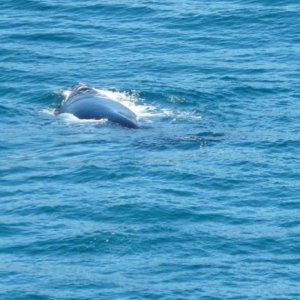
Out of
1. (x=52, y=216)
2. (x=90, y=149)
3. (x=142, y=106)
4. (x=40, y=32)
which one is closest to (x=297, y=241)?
(x=52, y=216)

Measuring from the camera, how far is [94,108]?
56500mm

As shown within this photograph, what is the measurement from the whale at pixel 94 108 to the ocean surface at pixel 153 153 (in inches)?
18.4

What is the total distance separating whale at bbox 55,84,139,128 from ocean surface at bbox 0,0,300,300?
1.54 feet

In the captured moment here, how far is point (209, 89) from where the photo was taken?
59875 millimetres

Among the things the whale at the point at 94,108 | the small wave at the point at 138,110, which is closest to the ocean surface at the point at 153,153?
the small wave at the point at 138,110

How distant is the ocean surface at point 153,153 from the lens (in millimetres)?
41219

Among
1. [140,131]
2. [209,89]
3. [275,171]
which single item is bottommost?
[275,171]

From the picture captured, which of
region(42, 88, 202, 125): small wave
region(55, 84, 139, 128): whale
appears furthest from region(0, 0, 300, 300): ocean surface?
region(55, 84, 139, 128): whale

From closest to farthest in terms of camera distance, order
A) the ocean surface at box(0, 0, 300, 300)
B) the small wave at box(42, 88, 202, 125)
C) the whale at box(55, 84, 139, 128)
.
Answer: the ocean surface at box(0, 0, 300, 300), the whale at box(55, 84, 139, 128), the small wave at box(42, 88, 202, 125)

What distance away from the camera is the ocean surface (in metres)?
41.2

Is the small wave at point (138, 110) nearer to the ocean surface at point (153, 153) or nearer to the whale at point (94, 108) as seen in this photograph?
the ocean surface at point (153, 153)

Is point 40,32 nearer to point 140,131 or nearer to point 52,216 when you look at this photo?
point 140,131

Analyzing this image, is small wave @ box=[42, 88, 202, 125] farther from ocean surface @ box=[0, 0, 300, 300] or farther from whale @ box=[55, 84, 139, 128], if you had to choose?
whale @ box=[55, 84, 139, 128]

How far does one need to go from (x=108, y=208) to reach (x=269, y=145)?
360 inches
